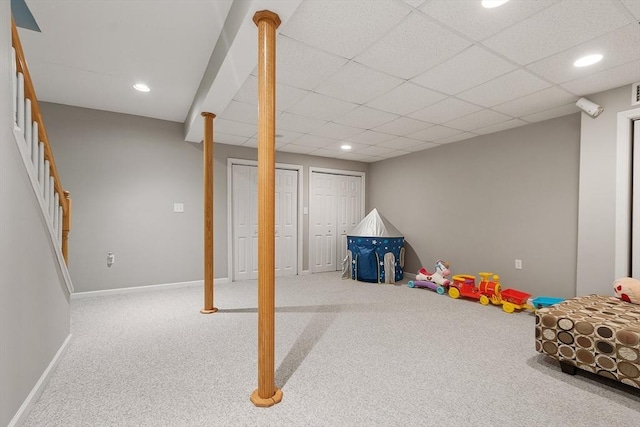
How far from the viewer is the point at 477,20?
1.84m

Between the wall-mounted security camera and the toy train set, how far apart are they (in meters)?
1.99

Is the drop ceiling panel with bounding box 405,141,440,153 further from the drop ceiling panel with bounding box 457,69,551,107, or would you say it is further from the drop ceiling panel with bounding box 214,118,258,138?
the drop ceiling panel with bounding box 214,118,258,138

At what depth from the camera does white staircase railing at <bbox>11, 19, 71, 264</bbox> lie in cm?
165

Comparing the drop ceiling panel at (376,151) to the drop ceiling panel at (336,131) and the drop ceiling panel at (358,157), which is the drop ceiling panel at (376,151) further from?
the drop ceiling panel at (336,131)

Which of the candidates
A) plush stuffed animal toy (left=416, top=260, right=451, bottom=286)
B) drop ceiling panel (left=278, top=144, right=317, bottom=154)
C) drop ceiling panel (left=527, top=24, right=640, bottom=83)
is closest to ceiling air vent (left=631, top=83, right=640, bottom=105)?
drop ceiling panel (left=527, top=24, right=640, bottom=83)

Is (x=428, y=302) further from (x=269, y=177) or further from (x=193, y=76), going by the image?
(x=193, y=76)

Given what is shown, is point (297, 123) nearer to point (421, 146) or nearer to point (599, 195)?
point (421, 146)

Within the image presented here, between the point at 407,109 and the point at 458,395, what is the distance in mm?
2845

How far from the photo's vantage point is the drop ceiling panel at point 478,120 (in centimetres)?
347

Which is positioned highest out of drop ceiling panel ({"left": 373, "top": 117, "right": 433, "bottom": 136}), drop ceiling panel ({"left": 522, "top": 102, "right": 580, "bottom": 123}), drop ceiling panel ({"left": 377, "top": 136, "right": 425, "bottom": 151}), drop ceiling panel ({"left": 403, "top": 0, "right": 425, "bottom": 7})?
drop ceiling panel ({"left": 403, "top": 0, "right": 425, "bottom": 7})

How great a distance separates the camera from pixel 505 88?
2.77 m

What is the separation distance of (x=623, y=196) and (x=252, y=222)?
493 centimetres

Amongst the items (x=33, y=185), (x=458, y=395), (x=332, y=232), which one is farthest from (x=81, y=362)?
(x=332, y=232)

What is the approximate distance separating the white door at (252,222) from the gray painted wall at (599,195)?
429 cm
